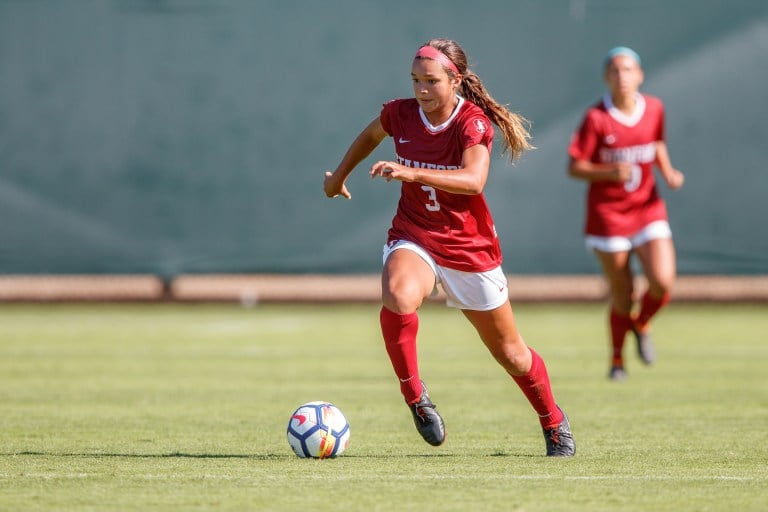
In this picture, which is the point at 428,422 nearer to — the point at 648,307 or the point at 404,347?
the point at 404,347

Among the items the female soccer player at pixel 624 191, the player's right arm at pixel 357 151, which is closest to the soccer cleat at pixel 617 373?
the female soccer player at pixel 624 191

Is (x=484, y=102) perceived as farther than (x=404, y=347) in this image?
Yes

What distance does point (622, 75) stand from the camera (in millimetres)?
10219

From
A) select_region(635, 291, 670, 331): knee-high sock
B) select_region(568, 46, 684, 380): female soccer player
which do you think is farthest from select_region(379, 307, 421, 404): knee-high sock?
select_region(635, 291, 670, 331): knee-high sock

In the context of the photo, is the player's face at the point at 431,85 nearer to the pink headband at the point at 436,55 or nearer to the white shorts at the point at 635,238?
the pink headband at the point at 436,55

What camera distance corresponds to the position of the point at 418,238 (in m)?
6.21

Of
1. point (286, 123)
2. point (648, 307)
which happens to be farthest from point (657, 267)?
point (286, 123)

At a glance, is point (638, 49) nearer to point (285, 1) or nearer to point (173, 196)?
point (285, 1)

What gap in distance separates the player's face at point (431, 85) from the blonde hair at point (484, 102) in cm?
7

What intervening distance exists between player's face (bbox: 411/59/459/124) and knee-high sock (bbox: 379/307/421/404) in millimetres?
957

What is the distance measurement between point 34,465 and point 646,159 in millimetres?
5963

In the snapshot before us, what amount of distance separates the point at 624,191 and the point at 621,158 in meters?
0.26

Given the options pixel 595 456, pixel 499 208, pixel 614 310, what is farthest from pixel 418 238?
pixel 499 208

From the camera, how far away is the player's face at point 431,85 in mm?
6066
